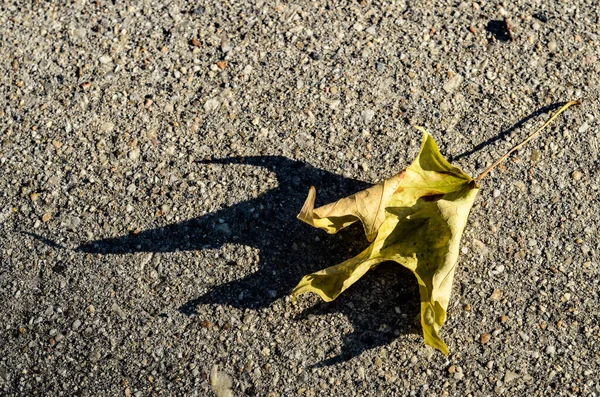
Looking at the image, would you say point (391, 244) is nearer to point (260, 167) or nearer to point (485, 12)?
point (260, 167)

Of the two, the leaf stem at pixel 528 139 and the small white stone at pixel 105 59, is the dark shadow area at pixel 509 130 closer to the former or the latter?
Result: the leaf stem at pixel 528 139

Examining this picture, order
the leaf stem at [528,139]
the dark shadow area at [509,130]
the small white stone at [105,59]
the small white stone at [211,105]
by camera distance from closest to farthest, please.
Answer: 1. the leaf stem at [528,139]
2. the dark shadow area at [509,130]
3. the small white stone at [211,105]
4. the small white stone at [105,59]

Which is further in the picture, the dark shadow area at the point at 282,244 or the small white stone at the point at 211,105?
the small white stone at the point at 211,105

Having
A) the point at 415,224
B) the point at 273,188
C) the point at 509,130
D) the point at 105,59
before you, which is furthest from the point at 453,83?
the point at 105,59

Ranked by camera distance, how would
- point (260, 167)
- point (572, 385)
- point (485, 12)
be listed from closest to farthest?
point (572, 385) → point (260, 167) → point (485, 12)

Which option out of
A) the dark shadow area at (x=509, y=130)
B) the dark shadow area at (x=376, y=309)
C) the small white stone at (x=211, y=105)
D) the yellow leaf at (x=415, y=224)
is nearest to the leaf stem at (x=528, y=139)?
the dark shadow area at (x=509, y=130)

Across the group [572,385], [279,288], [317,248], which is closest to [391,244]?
[317,248]
